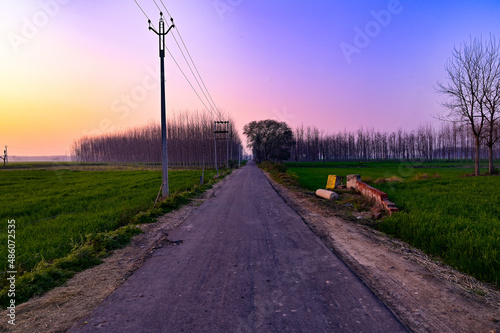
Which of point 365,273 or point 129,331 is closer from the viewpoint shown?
point 129,331

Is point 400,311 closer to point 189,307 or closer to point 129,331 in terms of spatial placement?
point 189,307

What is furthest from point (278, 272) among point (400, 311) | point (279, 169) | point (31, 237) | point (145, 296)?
point (279, 169)

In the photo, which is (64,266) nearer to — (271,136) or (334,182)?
(334,182)

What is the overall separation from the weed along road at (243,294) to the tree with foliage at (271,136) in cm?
7576

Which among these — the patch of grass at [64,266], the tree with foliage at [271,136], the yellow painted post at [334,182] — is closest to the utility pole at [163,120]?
the patch of grass at [64,266]

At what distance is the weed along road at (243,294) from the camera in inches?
109

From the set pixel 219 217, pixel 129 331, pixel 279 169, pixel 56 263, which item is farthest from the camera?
pixel 279 169

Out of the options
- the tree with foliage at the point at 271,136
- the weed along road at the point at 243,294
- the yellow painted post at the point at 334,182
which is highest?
the tree with foliage at the point at 271,136

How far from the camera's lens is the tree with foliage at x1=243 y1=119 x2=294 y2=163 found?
8162cm

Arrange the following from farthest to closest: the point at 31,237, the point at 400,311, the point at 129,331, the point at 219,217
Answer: the point at 219,217 < the point at 31,237 < the point at 400,311 < the point at 129,331

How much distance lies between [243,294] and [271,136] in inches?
3131

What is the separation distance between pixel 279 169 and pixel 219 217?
29.8 metres

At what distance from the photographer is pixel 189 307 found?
312 cm

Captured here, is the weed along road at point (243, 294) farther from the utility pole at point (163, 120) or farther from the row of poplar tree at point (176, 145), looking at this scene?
the row of poplar tree at point (176, 145)
